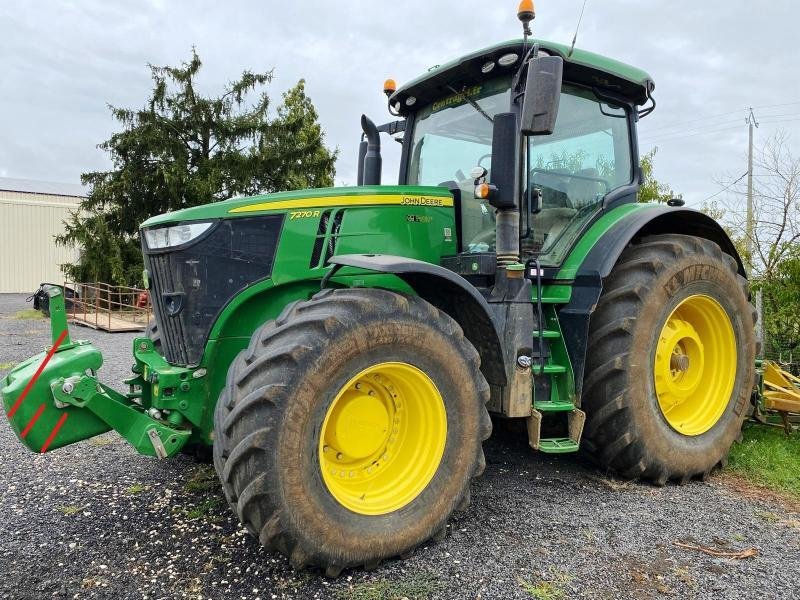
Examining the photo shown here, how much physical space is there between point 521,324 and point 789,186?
9408 millimetres

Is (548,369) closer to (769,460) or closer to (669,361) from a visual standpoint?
(669,361)

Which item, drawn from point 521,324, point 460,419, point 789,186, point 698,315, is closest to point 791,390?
point 698,315

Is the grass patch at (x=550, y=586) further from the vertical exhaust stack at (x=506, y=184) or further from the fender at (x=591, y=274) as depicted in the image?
the vertical exhaust stack at (x=506, y=184)

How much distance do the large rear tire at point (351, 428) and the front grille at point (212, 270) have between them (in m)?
0.48

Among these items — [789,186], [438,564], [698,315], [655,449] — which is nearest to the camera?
[438,564]

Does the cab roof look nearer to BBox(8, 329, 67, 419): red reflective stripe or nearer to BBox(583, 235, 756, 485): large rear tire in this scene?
BBox(583, 235, 756, 485): large rear tire

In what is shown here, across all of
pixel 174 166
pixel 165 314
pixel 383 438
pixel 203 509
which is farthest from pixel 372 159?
pixel 174 166

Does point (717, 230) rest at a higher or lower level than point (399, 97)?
lower

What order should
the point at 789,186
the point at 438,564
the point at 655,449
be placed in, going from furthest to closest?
the point at 789,186
the point at 655,449
the point at 438,564

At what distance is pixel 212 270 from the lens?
10.2ft

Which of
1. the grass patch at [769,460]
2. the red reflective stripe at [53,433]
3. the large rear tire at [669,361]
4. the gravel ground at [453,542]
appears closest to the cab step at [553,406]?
the large rear tire at [669,361]

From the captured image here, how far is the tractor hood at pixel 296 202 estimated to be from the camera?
312 cm

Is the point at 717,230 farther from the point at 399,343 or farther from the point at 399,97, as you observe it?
the point at 399,343

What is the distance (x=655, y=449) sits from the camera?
368cm
